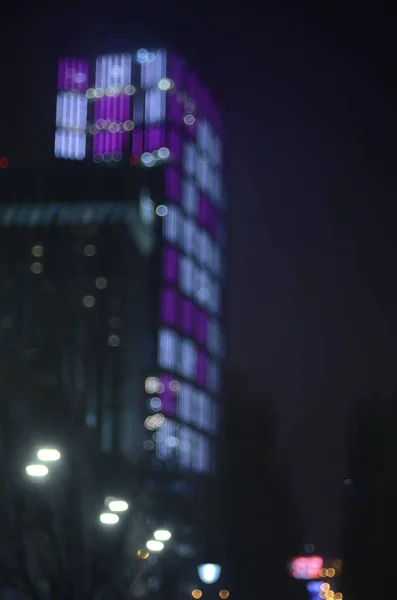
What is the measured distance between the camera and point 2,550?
23.0 meters

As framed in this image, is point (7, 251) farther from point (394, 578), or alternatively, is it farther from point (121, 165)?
point (394, 578)

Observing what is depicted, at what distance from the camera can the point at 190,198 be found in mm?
151000

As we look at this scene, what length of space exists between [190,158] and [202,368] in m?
29.9

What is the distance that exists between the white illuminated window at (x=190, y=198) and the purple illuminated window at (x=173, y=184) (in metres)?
1.50

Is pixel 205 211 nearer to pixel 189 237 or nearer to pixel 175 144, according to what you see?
pixel 189 237

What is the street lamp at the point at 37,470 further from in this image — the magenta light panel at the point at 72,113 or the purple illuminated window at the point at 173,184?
the magenta light panel at the point at 72,113

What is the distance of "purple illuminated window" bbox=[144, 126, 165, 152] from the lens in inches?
5797

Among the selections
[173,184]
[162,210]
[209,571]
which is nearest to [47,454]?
[209,571]

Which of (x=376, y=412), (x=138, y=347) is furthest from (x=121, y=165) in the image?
(x=376, y=412)

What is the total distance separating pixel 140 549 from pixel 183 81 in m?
130

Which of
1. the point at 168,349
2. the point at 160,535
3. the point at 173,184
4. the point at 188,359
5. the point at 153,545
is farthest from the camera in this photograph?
the point at 173,184

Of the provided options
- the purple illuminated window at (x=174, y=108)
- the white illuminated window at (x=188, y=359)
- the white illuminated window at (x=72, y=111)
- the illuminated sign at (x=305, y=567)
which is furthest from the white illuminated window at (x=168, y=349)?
the illuminated sign at (x=305, y=567)

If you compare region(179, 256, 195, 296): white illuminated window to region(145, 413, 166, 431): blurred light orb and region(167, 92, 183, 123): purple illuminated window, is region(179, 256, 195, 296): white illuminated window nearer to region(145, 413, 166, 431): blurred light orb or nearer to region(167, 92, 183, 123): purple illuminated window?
region(145, 413, 166, 431): blurred light orb

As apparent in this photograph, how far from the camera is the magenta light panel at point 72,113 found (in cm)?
15462
